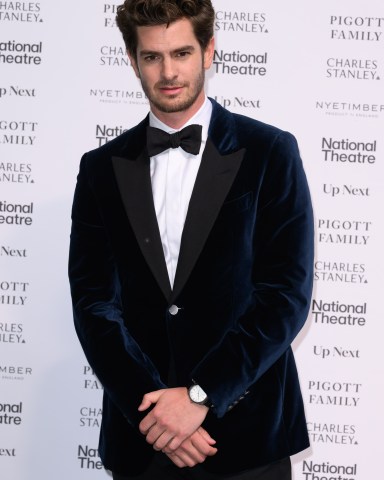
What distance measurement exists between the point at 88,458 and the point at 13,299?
0.72 metres

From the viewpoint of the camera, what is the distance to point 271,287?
1965 mm

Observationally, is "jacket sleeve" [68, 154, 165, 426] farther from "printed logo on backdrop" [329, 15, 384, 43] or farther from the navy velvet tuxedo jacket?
"printed logo on backdrop" [329, 15, 384, 43]

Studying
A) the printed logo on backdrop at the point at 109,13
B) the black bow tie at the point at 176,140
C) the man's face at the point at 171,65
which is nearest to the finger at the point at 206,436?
the black bow tie at the point at 176,140

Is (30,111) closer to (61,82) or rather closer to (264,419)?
(61,82)

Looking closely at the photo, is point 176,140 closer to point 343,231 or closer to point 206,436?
point 206,436

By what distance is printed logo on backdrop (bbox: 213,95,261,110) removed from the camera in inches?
125

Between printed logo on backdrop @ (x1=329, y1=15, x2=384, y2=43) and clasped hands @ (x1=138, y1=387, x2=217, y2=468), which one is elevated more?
printed logo on backdrop @ (x1=329, y1=15, x2=384, y2=43)

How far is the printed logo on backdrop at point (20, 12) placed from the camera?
10.4 feet

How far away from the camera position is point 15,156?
→ 3209 mm

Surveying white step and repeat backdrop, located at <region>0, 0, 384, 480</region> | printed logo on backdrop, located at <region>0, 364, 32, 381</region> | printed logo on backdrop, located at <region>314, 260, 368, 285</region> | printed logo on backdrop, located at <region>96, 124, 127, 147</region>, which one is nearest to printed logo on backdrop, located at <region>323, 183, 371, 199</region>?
white step and repeat backdrop, located at <region>0, 0, 384, 480</region>

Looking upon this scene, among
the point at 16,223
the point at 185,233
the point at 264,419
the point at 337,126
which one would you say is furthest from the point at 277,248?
the point at 16,223

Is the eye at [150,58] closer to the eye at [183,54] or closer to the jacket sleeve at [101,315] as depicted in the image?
the eye at [183,54]

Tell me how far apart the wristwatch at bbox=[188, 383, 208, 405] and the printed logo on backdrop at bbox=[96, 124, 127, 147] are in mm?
1533

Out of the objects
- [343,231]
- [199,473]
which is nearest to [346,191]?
[343,231]
